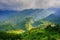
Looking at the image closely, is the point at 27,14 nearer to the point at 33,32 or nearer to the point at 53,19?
the point at 33,32

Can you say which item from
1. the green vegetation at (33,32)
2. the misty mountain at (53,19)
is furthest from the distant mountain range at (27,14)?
the green vegetation at (33,32)

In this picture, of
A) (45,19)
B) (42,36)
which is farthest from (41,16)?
(42,36)

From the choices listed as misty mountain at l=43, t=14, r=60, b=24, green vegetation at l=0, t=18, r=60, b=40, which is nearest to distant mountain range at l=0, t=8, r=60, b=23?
misty mountain at l=43, t=14, r=60, b=24

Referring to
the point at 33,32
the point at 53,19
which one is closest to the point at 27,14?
the point at 33,32

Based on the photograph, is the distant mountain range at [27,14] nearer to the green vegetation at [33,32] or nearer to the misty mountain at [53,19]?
the misty mountain at [53,19]

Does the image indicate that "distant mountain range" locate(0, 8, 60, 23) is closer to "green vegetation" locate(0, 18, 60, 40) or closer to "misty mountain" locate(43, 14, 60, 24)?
"misty mountain" locate(43, 14, 60, 24)

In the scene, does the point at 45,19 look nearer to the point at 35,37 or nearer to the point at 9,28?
the point at 35,37

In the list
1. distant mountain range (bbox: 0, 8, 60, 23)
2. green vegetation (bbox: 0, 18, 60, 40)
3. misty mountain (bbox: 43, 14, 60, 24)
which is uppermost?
distant mountain range (bbox: 0, 8, 60, 23)

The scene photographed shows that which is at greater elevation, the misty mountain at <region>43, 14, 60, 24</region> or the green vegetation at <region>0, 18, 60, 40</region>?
the misty mountain at <region>43, 14, 60, 24</region>
